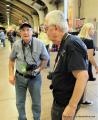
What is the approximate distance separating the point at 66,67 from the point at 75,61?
145mm

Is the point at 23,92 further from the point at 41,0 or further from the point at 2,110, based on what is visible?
the point at 41,0

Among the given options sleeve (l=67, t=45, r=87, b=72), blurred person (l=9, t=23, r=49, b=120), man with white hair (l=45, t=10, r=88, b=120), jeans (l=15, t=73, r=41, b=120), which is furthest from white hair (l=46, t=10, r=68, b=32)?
jeans (l=15, t=73, r=41, b=120)

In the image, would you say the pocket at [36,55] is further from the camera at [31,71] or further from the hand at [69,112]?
the hand at [69,112]

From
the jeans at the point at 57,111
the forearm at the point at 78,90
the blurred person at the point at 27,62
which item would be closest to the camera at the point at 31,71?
the blurred person at the point at 27,62

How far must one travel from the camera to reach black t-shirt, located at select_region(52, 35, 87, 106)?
3115 mm

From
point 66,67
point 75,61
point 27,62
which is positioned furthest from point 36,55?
point 75,61

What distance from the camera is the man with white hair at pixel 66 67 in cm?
310

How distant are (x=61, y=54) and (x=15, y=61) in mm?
2169

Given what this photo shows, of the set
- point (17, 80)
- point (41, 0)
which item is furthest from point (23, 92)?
point (41, 0)

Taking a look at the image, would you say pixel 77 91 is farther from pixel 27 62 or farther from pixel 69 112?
pixel 27 62

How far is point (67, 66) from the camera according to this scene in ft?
10.5

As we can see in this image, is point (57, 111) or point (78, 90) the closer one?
point (78, 90)

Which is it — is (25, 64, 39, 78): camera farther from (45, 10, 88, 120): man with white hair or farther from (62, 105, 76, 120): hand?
(62, 105, 76, 120): hand

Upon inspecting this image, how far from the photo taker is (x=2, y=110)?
7180 mm
